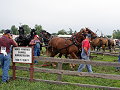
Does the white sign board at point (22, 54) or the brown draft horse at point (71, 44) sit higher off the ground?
the brown draft horse at point (71, 44)

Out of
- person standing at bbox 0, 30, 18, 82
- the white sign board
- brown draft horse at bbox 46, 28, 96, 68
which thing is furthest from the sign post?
brown draft horse at bbox 46, 28, 96, 68

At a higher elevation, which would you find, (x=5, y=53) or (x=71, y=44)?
(x=71, y=44)

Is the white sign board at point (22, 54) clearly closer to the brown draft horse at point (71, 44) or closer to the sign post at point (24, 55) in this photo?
the sign post at point (24, 55)

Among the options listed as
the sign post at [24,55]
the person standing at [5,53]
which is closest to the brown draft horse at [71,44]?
the sign post at [24,55]

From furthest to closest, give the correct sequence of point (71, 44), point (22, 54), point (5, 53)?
point (71, 44) → point (22, 54) → point (5, 53)

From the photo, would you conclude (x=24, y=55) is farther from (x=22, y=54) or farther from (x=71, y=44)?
(x=71, y=44)

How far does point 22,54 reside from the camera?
7906mm

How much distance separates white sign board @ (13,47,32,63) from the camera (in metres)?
7.82

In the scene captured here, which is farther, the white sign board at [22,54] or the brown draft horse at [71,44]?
the brown draft horse at [71,44]

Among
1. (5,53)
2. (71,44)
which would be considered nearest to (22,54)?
(5,53)

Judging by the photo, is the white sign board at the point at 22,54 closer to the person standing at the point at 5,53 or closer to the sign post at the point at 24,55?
the sign post at the point at 24,55

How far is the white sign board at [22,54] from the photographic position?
782 centimetres

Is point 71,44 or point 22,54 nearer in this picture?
point 22,54

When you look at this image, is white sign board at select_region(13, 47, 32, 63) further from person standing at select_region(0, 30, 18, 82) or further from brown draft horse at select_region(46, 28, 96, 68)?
brown draft horse at select_region(46, 28, 96, 68)
